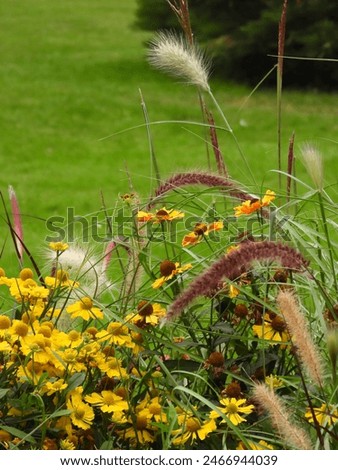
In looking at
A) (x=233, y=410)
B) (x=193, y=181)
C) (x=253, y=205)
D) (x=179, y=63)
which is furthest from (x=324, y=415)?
(x=179, y=63)

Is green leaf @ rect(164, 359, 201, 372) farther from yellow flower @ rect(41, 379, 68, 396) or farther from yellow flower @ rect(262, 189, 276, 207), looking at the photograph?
yellow flower @ rect(262, 189, 276, 207)

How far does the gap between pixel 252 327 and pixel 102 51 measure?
14.6m

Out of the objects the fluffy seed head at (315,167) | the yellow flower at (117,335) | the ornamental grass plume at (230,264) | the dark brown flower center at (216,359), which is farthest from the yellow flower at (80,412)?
the fluffy seed head at (315,167)

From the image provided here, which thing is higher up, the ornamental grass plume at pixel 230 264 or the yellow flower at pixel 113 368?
the ornamental grass plume at pixel 230 264

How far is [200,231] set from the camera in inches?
87.6

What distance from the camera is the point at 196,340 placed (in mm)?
2197

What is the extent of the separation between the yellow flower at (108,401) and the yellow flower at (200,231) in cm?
45

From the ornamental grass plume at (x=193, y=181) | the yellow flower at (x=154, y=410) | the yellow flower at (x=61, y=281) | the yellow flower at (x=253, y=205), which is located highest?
the ornamental grass plume at (x=193, y=181)

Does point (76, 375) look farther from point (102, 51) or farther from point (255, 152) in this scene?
point (102, 51)

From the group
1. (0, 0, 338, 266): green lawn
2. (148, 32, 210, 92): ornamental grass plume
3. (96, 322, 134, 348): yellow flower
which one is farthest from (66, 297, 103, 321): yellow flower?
(0, 0, 338, 266): green lawn

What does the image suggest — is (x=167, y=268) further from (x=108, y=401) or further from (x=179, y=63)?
(x=179, y=63)

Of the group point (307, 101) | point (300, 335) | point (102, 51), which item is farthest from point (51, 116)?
point (300, 335)

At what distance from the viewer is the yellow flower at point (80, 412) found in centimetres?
194

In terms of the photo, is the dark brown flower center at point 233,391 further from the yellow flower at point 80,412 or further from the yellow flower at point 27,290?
the yellow flower at point 27,290
